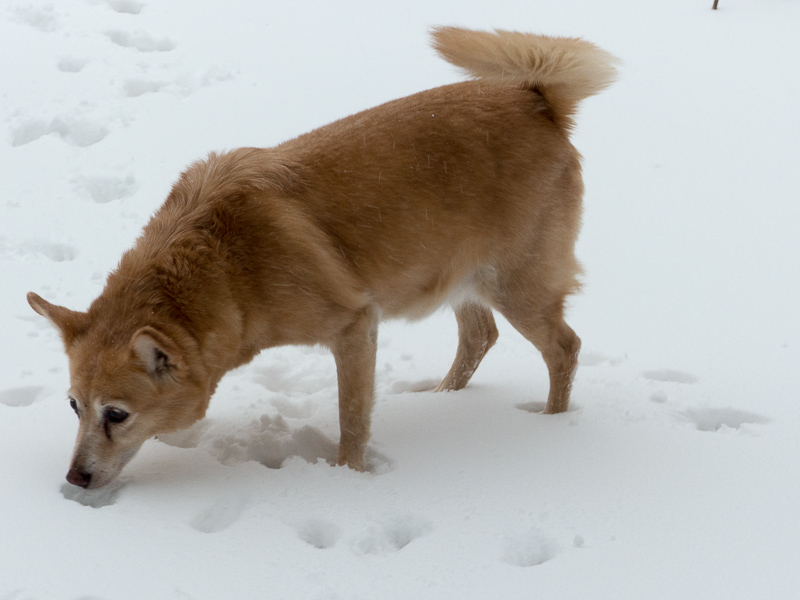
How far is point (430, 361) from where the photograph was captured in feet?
15.8

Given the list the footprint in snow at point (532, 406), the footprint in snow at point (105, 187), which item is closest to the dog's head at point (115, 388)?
the footprint in snow at point (532, 406)

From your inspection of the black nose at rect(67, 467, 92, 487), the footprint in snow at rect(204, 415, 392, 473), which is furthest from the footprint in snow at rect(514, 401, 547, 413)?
the black nose at rect(67, 467, 92, 487)

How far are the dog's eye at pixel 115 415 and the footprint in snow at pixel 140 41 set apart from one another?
5195mm

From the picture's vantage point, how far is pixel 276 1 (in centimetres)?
848

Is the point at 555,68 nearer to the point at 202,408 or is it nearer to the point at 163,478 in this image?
the point at 202,408

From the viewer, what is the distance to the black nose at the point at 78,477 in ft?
10.1

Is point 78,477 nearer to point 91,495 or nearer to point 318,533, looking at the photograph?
point 91,495

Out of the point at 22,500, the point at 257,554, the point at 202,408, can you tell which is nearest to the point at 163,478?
the point at 202,408

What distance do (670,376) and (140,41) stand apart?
18.9ft

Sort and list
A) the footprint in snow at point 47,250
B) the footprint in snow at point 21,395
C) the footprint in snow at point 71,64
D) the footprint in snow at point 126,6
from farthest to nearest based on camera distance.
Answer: the footprint in snow at point 126,6, the footprint in snow at point 71,64, the footprint in snow at point 47,250, the footprint in snow at point 21,395

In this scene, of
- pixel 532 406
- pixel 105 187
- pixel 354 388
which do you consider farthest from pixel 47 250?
pixel 532 406

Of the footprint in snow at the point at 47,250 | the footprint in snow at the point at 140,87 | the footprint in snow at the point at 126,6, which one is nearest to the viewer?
the footprint in snow at the point at 47,250

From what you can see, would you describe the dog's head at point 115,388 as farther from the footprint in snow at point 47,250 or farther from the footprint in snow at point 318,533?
the footprint in snow at point 47,250

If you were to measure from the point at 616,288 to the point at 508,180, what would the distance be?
6.53ft
